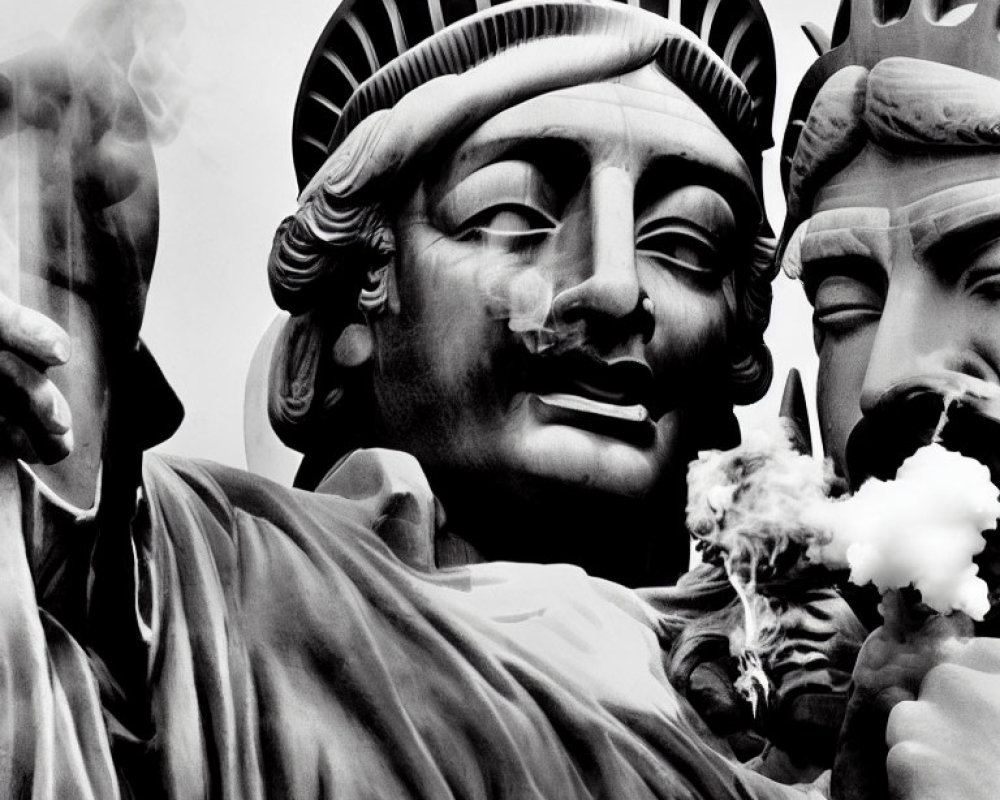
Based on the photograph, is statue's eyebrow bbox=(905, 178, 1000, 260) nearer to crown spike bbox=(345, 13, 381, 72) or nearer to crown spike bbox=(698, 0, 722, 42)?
crown spike bbox=(698, 0, 722, 42)

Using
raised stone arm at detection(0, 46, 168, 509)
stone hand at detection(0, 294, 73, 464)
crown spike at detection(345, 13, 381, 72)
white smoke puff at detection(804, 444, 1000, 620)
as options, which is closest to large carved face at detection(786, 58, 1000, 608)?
white smoke puff at detection(804, 444, 1000, 620)

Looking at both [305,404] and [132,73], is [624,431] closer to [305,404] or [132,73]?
[305,404]

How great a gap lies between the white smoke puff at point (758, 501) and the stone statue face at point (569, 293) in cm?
24

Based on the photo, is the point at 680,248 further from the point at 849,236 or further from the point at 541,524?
the point at 541,524

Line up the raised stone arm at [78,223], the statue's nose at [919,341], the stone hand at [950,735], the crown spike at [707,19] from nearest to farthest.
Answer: the raised stone arm at [78,223] → the stone hand at [950,735] → the statue's nose at [919,341] → the crown spike at [707,19]

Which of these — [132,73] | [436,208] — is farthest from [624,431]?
[132,73]

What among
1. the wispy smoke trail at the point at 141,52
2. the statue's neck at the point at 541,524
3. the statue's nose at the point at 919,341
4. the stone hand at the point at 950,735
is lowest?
the stone hand at the point at 950,735

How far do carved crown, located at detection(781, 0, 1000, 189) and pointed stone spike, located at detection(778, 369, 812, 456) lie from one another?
53 cm

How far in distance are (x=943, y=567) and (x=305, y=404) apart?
1.60 meters

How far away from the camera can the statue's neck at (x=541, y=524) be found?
5117mm

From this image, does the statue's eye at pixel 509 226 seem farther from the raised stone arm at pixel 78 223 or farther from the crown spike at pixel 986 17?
the raised stone arm at pixel 78 223

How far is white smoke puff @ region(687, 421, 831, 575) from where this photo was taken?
15.6ft

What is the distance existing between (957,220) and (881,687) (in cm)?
93

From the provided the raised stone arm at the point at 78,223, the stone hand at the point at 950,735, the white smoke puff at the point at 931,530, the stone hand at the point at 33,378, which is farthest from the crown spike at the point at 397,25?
the stone hand at the point at 950,735
